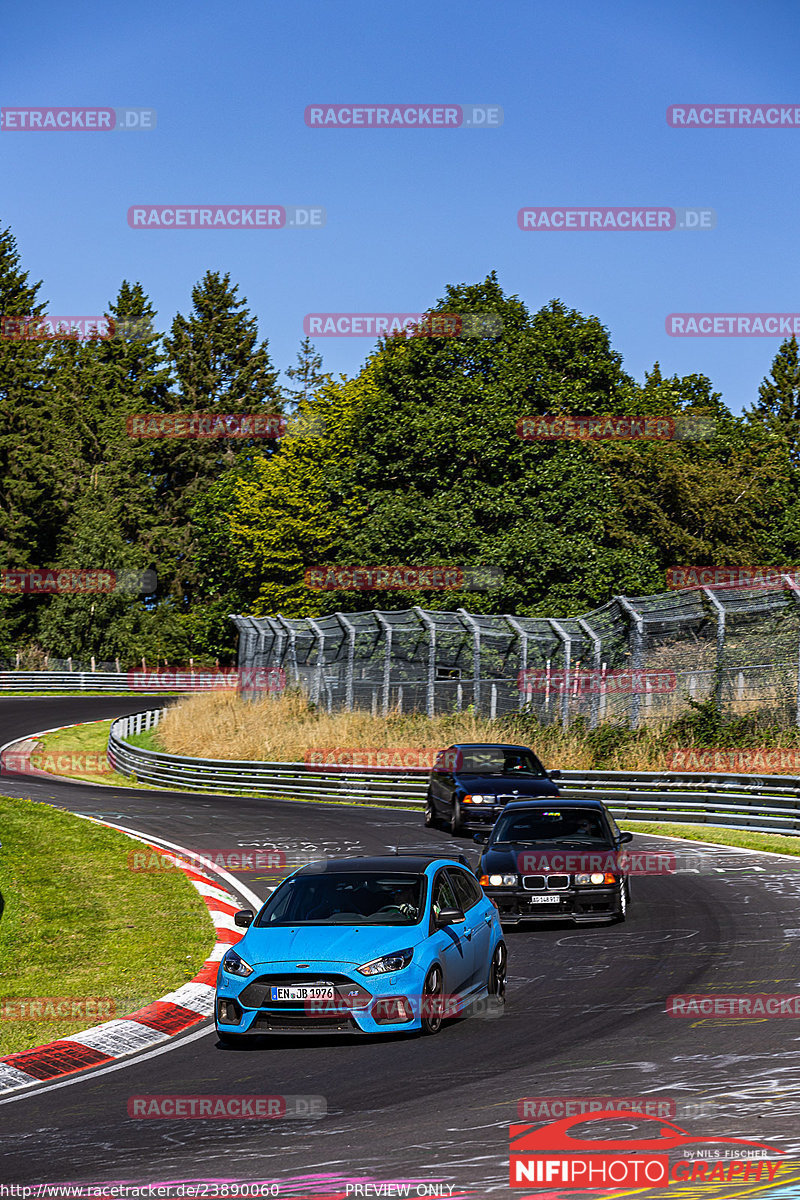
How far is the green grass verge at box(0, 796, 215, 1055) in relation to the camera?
13.1 meters

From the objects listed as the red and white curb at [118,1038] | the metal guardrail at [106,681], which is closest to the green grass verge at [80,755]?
the metal guardrail at [106,681]

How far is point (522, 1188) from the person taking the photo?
6578 mm

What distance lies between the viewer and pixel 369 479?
56969 millimetres

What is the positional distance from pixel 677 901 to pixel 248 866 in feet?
24.6

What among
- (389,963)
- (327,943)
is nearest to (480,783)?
(327,943)

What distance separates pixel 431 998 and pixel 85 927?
23.6 feet

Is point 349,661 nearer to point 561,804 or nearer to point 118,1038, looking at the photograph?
point 561,804

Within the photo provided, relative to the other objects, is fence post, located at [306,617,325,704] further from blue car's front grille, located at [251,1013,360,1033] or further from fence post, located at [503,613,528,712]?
blue car's front grille, located at [251,1013,360,1033]

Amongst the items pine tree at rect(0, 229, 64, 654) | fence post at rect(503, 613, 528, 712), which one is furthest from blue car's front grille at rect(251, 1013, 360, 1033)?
pine tree at rect(0, 229, 64, 654)

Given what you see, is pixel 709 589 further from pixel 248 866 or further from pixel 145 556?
pixel 145 556

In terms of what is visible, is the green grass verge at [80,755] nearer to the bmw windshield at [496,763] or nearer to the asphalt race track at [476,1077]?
the bmw windshield at [496,763]

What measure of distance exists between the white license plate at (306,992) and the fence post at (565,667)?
2173cm

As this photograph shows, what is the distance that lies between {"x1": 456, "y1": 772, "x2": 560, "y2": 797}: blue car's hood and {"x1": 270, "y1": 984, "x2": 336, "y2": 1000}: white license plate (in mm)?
14502

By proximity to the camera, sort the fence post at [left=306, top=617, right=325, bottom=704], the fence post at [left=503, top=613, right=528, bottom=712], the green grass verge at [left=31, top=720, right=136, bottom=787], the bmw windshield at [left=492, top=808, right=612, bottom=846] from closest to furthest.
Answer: the bmw windshield at [left=492, top=808, right=612, bottom=846] < the fence post at [left=503, top=613, right=528, bottom=712] < the fence post at [left=306, top=617, right=325, bottom=704] < the green grass verge at [left=31, top=720, right=136, bottom=787]
